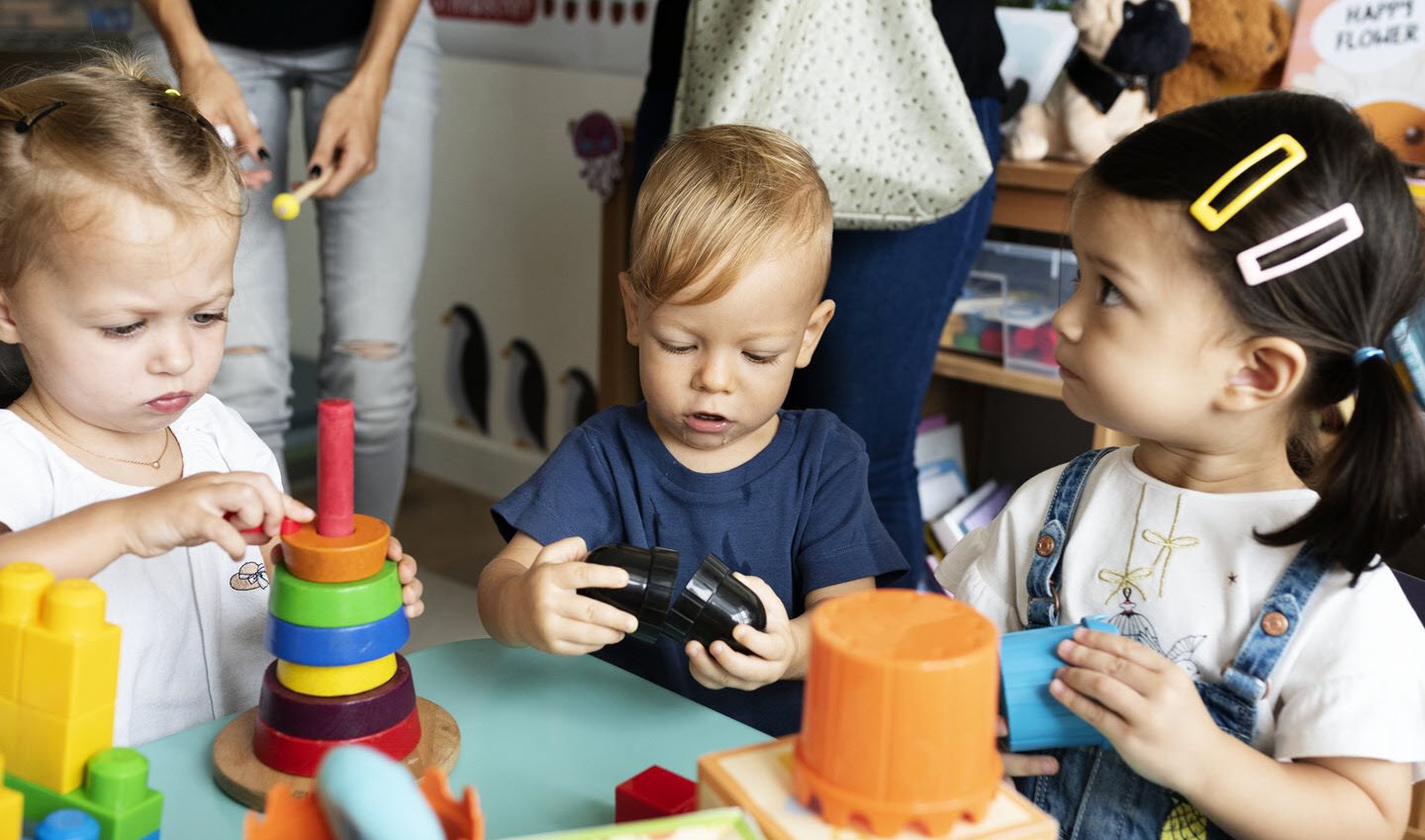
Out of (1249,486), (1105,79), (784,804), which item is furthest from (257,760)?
(1105,79)

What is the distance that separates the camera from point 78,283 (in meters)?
0.98

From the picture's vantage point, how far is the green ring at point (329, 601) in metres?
0.80

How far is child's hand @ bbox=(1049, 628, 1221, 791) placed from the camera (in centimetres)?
80

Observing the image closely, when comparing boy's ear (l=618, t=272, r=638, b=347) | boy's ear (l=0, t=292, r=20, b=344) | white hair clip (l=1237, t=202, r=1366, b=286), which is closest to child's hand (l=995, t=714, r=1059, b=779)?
white hair clip (l=1237, t=202, r=1366, b=286)

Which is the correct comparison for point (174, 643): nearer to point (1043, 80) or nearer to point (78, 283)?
point (78, 283)

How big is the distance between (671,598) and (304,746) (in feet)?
0.77

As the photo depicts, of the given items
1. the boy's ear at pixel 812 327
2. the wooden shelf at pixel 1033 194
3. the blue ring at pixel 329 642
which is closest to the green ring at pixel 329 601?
the blue ring at pixel 329 642

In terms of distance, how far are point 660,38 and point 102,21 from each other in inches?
91.3

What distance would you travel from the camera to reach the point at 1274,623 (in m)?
0.90

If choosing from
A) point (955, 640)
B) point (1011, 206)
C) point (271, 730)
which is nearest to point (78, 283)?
point (271, 730)

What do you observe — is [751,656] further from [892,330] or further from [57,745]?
[892,330]

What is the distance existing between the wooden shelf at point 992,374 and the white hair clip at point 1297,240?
1.13 m

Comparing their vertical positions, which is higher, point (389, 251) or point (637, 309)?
point (637, 309)

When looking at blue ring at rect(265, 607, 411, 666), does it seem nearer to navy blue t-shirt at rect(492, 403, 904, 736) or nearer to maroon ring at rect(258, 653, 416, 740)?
maroon ring at rect(258, 653, 416, 740)
